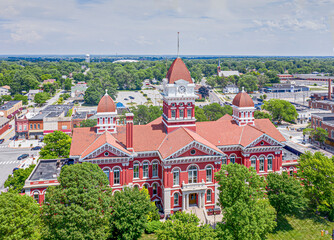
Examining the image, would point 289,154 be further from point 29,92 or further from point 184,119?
point 29,92

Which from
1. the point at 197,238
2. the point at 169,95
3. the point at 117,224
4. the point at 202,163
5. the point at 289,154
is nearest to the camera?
the point at 197,238

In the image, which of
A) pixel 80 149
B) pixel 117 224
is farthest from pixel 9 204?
pixel 80 149

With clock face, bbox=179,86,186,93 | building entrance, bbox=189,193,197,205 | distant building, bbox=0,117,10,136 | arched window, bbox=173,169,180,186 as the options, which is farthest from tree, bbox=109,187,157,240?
distant building, bbox=0,117,10,136

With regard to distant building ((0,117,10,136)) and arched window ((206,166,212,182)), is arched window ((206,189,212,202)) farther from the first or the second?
distant building ((0,117,10,136))

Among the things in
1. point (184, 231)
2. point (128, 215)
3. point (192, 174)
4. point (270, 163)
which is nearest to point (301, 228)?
point (270, 163)

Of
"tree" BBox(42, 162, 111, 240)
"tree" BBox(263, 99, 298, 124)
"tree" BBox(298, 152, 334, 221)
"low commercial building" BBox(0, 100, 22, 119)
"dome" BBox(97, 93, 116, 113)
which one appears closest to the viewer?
"tree" BBox(42, 162, 111, 240)
